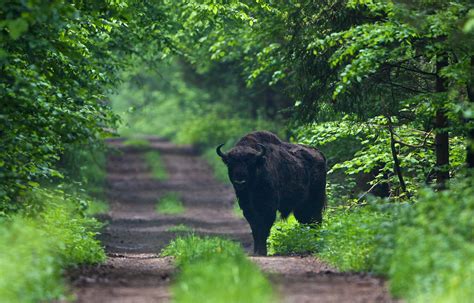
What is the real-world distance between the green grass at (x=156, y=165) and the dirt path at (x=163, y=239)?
1.00 feet

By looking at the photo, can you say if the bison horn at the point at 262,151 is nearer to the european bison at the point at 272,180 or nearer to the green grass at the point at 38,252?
the european bison at the point at 272,180

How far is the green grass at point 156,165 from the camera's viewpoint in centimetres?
3424

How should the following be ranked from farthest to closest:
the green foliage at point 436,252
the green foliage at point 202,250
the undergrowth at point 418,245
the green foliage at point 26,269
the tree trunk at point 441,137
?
the tree trunk at point 441,137 → the green foliage at point 202,250 → the green foliage at point 26,269 → the undergrowth at point 418,245 → the green foliage at point 436,252

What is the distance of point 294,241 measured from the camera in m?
15.8

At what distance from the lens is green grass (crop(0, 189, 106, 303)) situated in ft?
27.4

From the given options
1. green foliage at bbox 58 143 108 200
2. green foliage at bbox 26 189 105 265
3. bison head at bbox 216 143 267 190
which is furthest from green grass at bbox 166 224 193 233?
green foliage at bbox 26 189 105 265

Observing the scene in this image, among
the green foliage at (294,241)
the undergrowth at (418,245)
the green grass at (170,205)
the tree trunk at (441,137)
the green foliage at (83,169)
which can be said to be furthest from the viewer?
the green grass at (170,205)

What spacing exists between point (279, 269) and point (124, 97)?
5628cm

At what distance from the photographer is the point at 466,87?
515 inches

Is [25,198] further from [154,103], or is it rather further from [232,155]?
[154,103]

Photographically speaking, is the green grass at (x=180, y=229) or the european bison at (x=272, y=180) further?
the green grass at (x=180, y=229)

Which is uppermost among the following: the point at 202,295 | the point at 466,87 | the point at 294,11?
the point at 294,11

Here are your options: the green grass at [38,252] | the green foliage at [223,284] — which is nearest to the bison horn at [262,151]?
the green grass at [38,252]

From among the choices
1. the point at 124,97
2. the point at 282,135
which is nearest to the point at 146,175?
the point at 282,135
